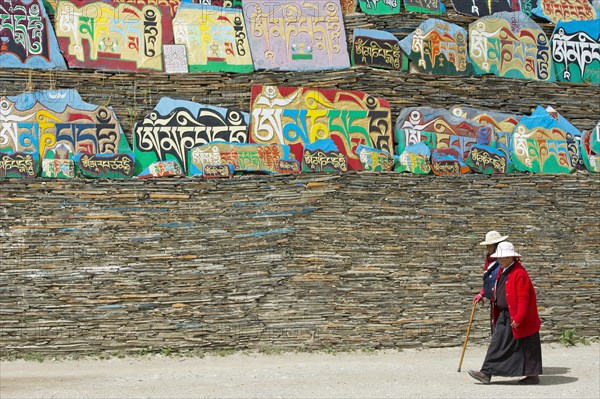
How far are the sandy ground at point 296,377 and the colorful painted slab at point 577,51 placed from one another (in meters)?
3.86

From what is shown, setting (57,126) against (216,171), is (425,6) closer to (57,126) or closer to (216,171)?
(216,171)

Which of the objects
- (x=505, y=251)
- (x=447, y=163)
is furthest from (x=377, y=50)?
(x=505, y=251)

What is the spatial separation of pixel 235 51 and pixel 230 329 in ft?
10.9

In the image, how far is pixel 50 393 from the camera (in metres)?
7.77

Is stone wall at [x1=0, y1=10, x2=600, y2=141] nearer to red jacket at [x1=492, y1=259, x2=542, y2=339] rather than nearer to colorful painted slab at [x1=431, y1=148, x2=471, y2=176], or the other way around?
colorful painted slab at [x1=431, y1=148, x2=471, y2=176]

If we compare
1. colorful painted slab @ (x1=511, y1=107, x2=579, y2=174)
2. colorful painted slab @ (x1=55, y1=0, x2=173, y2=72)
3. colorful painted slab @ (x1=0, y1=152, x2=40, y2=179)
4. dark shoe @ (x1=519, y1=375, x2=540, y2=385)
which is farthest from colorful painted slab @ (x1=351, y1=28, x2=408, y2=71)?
dark shoe @ (x1=519, y1=375, x2=540, y2=385)

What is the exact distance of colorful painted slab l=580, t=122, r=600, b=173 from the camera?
11.6 metres

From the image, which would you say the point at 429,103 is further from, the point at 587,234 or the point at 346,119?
the point at 587,234

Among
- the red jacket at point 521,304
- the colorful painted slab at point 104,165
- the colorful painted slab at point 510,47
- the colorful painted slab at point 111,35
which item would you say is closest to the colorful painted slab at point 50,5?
the colorful painted slab at point 111,35

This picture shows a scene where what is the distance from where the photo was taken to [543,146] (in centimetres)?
1138

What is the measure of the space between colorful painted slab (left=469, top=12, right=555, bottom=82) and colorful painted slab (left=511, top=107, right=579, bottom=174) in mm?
600

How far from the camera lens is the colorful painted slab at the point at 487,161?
10.9 m

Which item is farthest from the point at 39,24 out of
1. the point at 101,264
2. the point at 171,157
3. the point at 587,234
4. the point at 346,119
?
the point at 587,234

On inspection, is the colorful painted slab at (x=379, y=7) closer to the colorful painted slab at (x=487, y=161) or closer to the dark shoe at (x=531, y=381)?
the colorful painted slab at (x=487, y=161)
